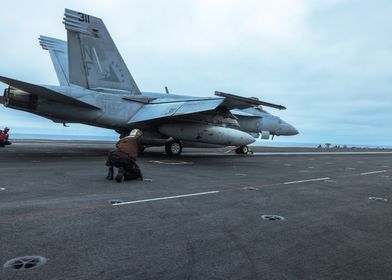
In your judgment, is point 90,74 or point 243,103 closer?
point 243,103

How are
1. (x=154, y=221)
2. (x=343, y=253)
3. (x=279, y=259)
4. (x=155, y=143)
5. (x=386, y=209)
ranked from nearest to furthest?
(x=279, y=259), (x=343, y=253), (x=154, y=221), (x=386, y=209), (x=155, y=143)

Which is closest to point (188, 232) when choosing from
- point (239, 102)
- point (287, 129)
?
point (239, 102)

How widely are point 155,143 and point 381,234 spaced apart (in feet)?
48.6

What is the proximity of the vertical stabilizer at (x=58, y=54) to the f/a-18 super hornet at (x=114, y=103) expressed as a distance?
8420 mm

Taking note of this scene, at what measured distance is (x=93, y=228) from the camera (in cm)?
436


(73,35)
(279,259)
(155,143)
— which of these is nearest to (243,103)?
(155,143)

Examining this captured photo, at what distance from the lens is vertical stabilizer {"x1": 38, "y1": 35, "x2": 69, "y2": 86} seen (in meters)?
23.7

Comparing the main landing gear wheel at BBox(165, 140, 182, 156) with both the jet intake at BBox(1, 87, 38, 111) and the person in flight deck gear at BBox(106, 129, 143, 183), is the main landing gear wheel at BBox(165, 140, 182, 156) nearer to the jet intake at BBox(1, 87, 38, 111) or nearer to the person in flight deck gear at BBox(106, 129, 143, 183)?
the jet intake at BBox(1, 87, 38, 111)

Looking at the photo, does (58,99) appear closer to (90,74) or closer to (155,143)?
(90,74)

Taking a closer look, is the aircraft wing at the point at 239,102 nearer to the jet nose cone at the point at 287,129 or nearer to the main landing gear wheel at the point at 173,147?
the main landing gear wheel at the point at 173,147


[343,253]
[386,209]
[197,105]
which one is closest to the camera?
[343,253]

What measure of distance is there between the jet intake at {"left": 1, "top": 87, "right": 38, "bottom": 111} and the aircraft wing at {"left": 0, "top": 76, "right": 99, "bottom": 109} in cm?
56

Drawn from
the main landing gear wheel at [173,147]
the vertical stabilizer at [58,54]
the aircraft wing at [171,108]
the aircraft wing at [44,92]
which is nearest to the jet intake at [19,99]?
the aircraft wing at [44,92]

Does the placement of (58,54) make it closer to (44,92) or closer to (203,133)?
(44,92)
